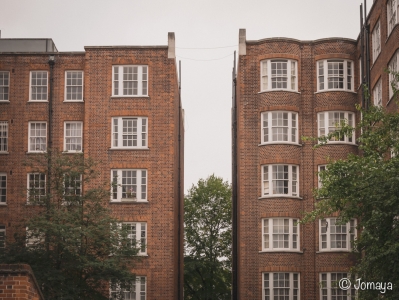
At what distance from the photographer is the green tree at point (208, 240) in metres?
Answer: 72.9

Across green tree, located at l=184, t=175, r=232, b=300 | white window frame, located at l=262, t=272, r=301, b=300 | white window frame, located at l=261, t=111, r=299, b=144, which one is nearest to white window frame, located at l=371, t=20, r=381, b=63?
white window frame, located at l=261, t=111, r=299, b=144

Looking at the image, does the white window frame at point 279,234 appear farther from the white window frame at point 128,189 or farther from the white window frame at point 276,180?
the white window frame at point 128,189

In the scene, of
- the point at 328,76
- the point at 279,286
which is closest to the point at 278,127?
the point at 328,76

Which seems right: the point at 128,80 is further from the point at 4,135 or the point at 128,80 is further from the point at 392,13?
the point at 392,13

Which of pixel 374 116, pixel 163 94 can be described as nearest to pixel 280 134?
pixel 163 94

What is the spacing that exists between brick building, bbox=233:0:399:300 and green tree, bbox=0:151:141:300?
931 centimetres

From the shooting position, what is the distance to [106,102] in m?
52.5

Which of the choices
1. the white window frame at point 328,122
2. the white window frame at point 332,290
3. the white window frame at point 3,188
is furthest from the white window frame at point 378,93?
the white window frame at point 3,188

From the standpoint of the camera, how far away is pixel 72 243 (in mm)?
41688

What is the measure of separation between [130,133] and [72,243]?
1225 cm

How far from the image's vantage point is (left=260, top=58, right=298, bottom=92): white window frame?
51.9 metres

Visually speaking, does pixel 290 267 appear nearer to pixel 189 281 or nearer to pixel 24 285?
pixel 189 281

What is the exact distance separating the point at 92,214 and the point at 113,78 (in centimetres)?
1253

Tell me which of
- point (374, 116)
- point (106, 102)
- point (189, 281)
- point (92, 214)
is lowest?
point (189, 281)
